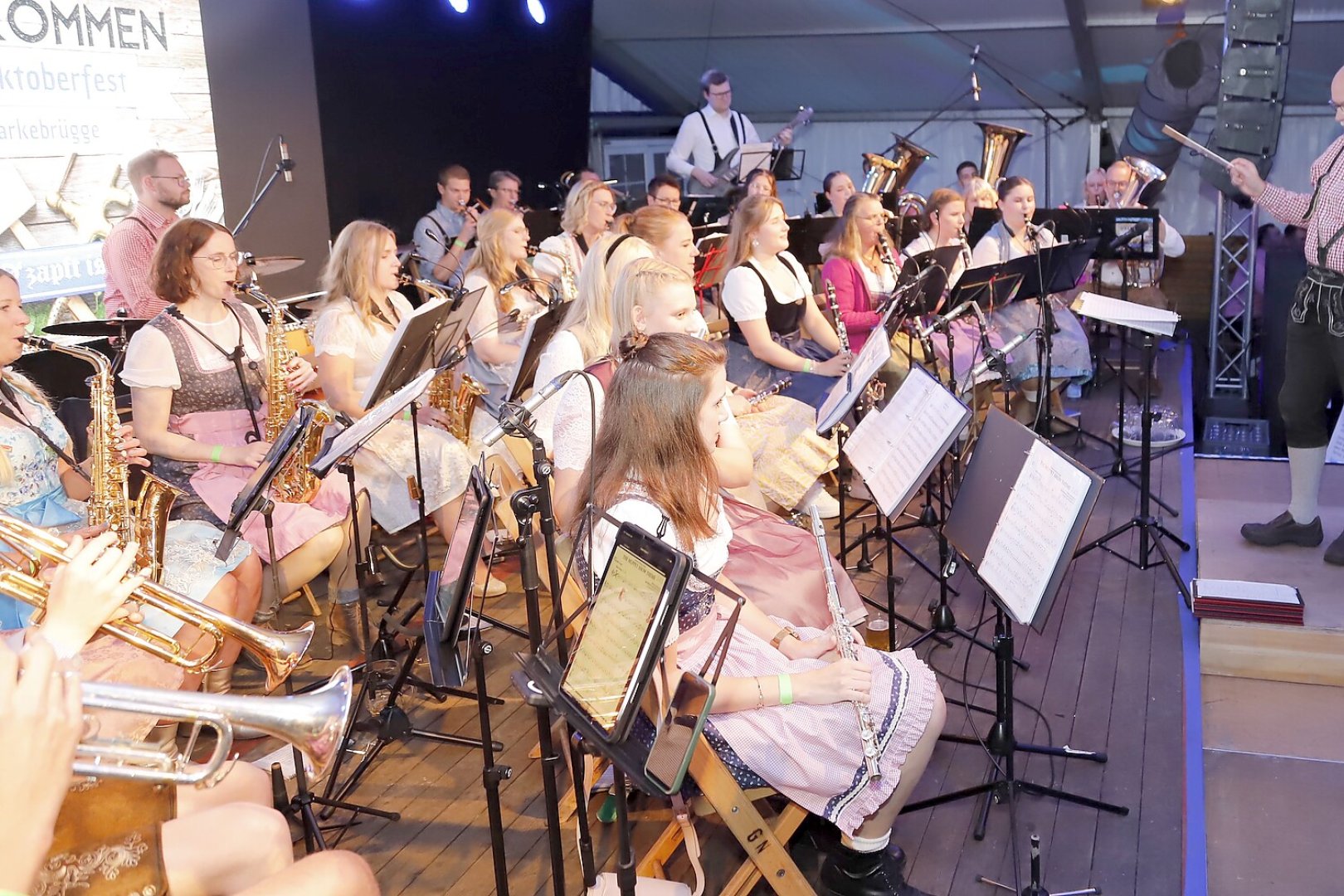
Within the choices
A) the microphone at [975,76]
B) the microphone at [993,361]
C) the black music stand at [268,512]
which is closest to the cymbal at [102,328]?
the black music stand at [268,512]

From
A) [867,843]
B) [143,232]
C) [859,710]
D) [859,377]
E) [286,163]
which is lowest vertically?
[867,843]

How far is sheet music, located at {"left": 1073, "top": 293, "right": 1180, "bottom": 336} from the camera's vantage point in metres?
4.42

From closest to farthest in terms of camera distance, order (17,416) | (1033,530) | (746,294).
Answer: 1. (1033,530)
2. (17,416)
3. (746,294)

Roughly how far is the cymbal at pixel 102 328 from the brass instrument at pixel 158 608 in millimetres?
2487

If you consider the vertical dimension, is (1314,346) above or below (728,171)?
below

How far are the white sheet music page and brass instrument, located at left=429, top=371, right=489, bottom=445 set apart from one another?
2848mm

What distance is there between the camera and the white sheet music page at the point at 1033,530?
2.48 metres

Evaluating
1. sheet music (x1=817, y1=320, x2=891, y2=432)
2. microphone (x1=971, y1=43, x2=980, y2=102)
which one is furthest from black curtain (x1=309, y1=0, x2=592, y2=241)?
sheet music (x1=817, y1=320, x2=891, y2=432)

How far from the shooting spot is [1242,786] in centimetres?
319

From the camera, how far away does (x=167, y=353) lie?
12.5 ft

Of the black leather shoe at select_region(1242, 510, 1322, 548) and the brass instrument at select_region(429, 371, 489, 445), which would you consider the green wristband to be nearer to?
the black leather shoe at select_region(1242, 510, 1322, 548)

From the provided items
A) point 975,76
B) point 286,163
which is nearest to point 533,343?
point 286,163

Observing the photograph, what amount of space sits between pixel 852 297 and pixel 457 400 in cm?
216

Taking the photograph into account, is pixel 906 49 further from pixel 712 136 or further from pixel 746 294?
pixel 746 294
